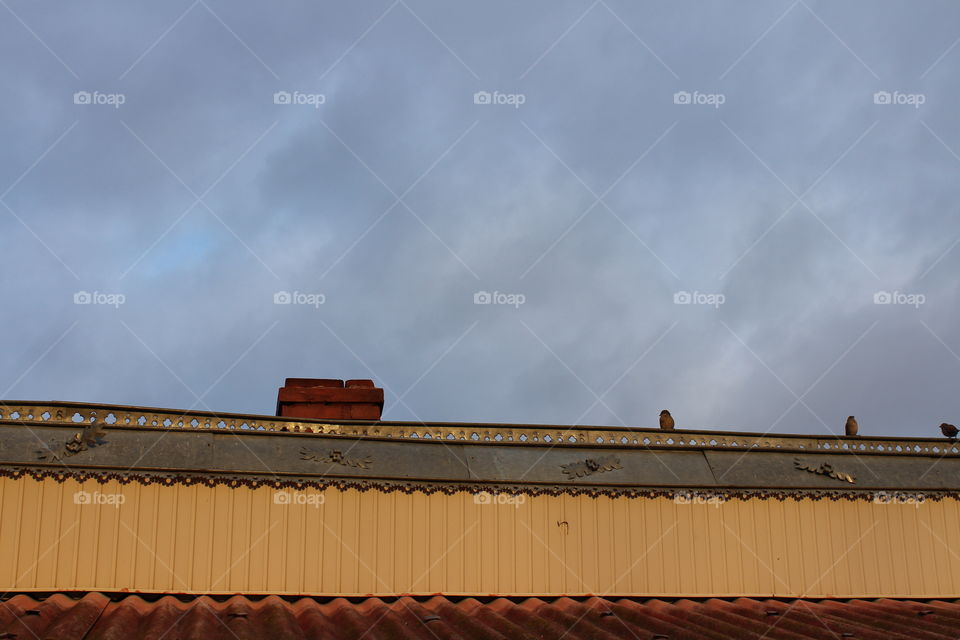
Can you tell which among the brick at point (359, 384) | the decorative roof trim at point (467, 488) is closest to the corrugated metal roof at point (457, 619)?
the decorative roof trim at point (467, 488)

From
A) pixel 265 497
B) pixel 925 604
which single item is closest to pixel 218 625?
pixel 265 497

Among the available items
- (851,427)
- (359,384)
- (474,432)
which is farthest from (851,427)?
(359,384)

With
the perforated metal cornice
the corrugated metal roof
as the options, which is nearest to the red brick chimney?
the perforated metal cornice

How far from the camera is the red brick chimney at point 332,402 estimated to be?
670 inches

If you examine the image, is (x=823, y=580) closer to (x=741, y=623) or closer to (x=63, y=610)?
(x=741, y=623)

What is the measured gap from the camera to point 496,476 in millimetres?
15594

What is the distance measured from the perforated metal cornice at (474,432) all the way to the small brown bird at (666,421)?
430mm

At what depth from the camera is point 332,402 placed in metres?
17.1

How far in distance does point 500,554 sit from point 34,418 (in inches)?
259

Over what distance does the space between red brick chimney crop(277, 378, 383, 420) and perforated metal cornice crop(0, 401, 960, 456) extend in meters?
1.25

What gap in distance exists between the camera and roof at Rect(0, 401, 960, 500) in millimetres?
14477

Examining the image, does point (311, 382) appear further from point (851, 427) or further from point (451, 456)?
point (851, 427)

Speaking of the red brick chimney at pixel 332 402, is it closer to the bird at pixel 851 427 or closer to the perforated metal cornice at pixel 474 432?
the perforated metal cornice at pixel 474 432

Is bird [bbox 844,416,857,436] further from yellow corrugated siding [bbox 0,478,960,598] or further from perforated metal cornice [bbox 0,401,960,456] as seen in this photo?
yellow corrugated siding [bbox 0,478,960,598]
